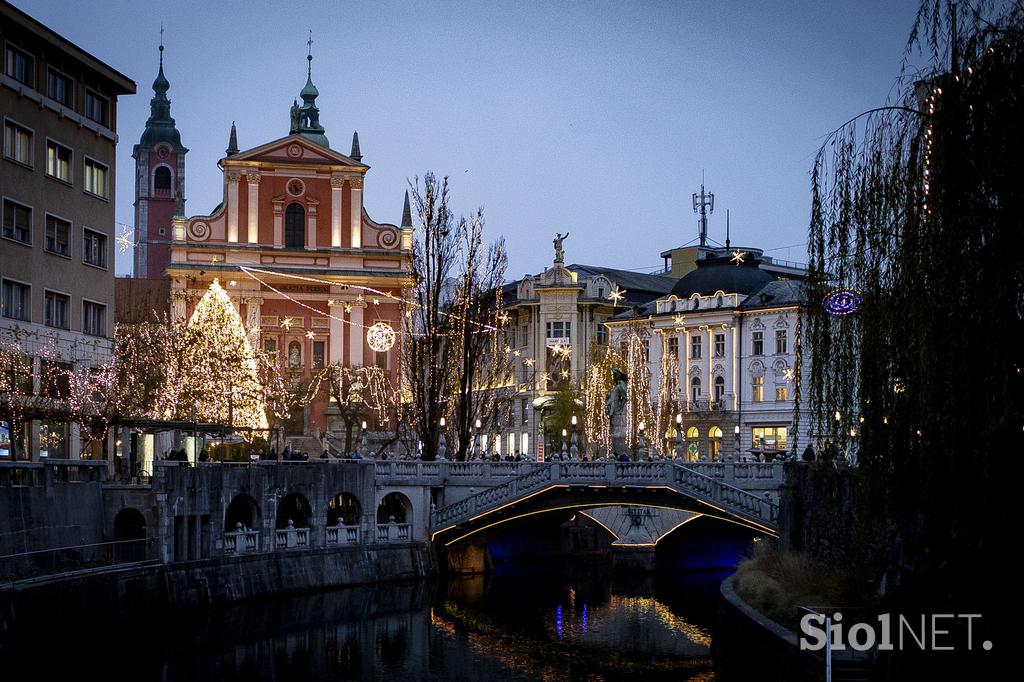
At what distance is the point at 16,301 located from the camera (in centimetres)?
5409

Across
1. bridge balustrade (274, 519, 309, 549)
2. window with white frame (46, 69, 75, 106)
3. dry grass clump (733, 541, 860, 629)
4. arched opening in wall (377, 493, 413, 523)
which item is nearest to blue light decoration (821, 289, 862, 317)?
dry grass clump (733, 541, 860, 629)

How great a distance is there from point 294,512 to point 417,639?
16.4 m

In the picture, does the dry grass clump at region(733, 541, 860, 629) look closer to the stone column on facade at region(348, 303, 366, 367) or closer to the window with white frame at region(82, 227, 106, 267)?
the window with white frame at region(82, 227, 106, 267)

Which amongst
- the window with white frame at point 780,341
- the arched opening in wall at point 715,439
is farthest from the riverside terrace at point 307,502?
the arched opening in wall at point 715,439

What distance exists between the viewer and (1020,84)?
22.9 m

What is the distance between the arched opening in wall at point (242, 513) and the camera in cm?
5597

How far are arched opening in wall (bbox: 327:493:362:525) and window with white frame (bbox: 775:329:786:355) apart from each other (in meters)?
43.3

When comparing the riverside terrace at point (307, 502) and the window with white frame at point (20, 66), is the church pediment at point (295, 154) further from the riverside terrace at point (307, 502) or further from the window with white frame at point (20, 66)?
the window with white frame at point (20, 66)

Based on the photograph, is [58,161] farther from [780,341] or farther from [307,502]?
[780,341]

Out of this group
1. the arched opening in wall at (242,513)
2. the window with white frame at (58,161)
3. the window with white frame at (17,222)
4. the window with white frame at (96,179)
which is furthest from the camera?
the window with white frame at (96,179)

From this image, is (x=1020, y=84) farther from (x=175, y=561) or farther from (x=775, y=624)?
(x=175, y=561)

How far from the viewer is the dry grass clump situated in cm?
3294

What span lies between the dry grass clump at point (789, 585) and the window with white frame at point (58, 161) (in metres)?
29.0

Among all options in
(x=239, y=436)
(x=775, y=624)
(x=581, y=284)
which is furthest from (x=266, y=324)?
(x=775, y=624)
